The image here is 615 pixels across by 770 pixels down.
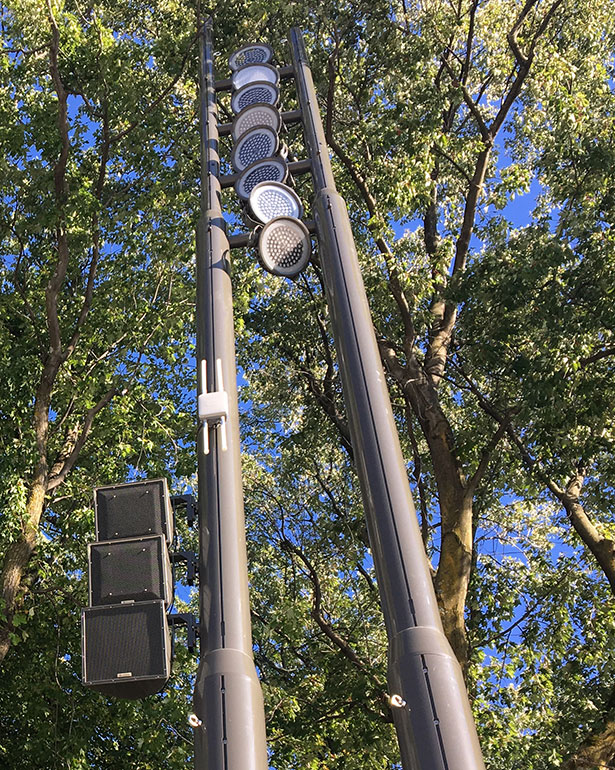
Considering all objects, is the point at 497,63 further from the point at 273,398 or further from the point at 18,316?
the point at 18,316

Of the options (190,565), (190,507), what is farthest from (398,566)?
(190,507)

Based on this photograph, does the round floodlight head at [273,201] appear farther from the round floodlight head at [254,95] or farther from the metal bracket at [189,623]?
the metal bracket at [189,623]

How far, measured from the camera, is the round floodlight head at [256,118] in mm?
6000

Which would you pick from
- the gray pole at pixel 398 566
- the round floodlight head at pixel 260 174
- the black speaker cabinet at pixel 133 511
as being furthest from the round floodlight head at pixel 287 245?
the black speaker cabinet at pixel 133 511

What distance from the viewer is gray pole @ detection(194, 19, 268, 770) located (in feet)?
9.71

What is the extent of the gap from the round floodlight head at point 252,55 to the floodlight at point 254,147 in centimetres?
133

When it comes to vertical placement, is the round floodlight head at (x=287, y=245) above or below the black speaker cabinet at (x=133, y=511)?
above

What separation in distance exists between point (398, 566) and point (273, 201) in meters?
3.07

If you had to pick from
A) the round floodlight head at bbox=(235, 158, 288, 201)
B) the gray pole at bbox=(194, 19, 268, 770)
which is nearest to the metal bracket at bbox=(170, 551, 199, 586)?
the gray pole at bbox=(194, 19, 268, 770)

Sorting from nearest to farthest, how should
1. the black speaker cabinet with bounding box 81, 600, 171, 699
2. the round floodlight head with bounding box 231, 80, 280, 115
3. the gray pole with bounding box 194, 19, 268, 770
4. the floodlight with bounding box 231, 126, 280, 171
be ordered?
the gray pole with bounding box 194, 19, 268, 770 → the black speaker cabinet with bounding box 81, 600, 171, 699 → the floodlight with bounding box 231, 126, 280, 171 → the round floodlight head with bounding box 231, 80, 280, 115

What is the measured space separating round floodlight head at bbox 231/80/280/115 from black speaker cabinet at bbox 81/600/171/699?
409 centimetres

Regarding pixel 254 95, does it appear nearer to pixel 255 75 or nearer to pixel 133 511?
pixel 255 75

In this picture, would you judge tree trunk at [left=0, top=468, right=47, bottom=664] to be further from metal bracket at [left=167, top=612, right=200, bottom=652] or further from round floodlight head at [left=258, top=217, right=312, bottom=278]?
metal bracket at [left=167, top=612, right=200, bottom=652]

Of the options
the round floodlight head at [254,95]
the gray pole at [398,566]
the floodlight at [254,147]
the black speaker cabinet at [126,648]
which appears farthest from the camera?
the round floodlight head at [254,95]
